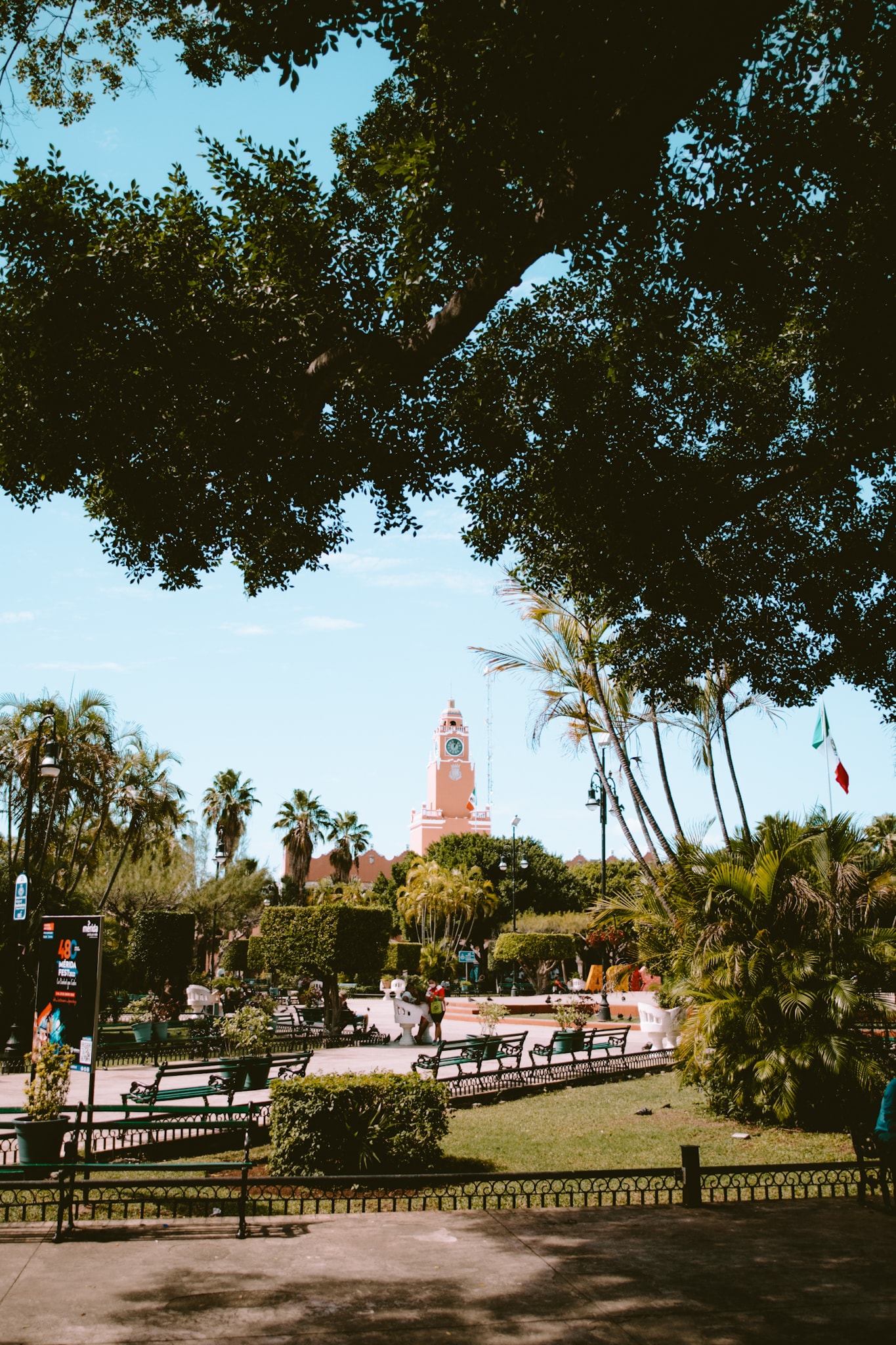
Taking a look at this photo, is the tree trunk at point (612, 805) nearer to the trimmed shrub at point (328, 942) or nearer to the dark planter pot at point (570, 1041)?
the dark planter pot at point (570, 1041)

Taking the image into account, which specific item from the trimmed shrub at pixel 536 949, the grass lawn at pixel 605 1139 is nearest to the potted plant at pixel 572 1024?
the grass lawn at pixel 605 1139

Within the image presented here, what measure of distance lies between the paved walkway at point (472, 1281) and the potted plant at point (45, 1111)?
1528 mm

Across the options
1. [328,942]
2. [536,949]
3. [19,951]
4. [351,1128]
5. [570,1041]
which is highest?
[19,951]

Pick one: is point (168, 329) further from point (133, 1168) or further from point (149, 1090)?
point (149, 1090)

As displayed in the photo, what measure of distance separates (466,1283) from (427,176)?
6790 mm

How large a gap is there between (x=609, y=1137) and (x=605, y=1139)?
0.09m

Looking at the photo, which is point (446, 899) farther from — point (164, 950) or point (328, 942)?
point (328, 942)

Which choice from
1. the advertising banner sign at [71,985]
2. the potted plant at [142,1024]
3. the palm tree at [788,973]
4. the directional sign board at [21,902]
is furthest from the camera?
the potted plant at [142,1024]

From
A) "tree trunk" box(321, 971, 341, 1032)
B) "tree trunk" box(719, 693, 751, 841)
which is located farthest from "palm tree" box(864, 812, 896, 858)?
"tree trunk" box(321, 971, 341, 1032)

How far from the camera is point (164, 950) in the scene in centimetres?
2672

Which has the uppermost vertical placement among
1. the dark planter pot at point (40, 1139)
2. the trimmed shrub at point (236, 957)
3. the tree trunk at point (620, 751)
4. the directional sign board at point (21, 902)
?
the tree trunk at point (620, 751)

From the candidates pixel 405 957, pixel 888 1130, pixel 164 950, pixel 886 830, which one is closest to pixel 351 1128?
pixel 888 1130

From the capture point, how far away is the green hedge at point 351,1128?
28.3 ft

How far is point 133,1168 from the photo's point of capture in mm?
7023
